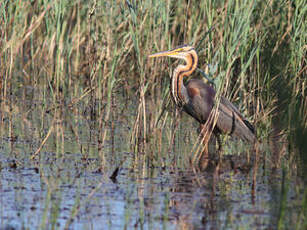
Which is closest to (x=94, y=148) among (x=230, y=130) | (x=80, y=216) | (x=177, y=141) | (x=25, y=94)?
(x=177, y=141)

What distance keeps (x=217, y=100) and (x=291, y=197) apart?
144 centimetres

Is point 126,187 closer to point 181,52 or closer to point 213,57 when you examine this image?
point 213,57

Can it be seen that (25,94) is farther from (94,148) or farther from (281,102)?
(281,102)

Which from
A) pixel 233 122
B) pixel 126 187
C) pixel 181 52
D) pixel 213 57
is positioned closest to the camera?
pixel 126 187

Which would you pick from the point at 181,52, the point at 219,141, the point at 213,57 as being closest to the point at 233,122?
the point at 219,141

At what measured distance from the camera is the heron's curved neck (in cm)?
673

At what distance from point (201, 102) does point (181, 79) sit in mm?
334

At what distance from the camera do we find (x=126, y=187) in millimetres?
4746

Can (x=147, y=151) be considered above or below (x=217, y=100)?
below

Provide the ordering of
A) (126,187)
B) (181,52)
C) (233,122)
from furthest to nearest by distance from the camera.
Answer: (181,52)
(233,122)
(126,187)

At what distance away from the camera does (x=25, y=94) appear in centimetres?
858

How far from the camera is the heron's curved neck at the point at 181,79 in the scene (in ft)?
22.1

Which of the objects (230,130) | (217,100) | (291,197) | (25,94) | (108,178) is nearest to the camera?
(291,197)

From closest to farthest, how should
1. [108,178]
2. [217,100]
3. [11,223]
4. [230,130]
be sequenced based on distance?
[11,223], [108,178], [217,100], [230,130]
